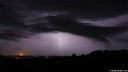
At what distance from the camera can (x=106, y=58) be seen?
40281mm

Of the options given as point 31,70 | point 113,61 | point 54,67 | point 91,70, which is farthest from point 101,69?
point 31,70

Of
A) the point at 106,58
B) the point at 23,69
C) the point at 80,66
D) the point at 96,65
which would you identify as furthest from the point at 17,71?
the point at 106,58

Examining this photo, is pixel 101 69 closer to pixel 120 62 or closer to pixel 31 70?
pixel 120 62

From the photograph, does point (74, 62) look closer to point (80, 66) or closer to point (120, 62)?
point (80, 66)

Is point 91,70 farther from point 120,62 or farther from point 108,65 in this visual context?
point 120,62

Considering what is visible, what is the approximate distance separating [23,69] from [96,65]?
463 inches

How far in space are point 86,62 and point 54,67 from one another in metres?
5.91

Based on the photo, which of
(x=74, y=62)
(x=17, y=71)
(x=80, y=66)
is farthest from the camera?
(x=74, y=62)

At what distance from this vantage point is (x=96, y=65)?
1469 inches

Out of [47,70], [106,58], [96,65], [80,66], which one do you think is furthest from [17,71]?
[106,58]

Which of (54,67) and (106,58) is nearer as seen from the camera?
(54,67)

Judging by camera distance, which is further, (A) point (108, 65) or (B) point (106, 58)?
(B) point (106, 58)

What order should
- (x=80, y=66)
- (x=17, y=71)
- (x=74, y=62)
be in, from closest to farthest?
1. (x=17, y=71)
2. (x=80, y=66)
3. (x=74, y=62)

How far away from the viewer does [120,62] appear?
3797 cm
